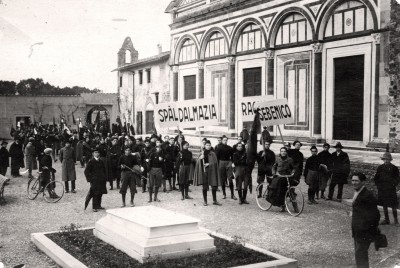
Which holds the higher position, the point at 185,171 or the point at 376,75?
the point at 376,75

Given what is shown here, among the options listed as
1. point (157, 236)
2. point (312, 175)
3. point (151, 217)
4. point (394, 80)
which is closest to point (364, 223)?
point (157, 236)

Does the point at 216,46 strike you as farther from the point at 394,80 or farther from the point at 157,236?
the point at 157,236

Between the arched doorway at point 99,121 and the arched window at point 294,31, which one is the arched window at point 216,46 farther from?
the arched doorway at point 99,121

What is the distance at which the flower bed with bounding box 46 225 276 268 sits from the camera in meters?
7.78

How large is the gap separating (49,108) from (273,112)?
36.9m

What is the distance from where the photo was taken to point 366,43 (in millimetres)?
18656

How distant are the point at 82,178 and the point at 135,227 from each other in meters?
11.7

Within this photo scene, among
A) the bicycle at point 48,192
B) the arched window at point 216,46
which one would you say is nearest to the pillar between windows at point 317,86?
the arched window at point 216,46

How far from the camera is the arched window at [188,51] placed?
29547 mm

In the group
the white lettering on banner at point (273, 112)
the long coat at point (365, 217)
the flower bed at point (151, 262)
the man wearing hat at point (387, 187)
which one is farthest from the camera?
the white lettering on banner at point (273, 112)

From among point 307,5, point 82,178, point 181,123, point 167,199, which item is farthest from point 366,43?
point 82,178

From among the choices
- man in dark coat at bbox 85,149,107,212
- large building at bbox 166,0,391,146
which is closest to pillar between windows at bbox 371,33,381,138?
large building at bbox 166,0,391,146

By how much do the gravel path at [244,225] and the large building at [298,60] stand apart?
16.4 ft

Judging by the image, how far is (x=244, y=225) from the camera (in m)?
11.0
